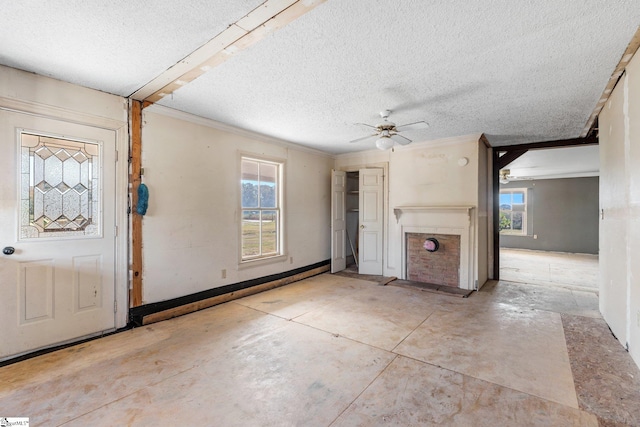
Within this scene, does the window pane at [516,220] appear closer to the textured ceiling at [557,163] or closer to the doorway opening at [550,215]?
the doorway opening at [550,215]

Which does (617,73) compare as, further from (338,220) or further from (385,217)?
(338,220)

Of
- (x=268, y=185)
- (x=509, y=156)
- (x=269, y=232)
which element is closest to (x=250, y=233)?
(x=269, y=232)

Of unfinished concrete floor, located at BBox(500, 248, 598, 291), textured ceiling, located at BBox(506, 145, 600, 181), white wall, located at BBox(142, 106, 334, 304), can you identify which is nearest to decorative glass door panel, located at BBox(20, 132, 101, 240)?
white wall, located at BBox(142, 106, 334, 304)

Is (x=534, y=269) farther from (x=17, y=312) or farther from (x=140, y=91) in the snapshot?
(x=17, y=312)

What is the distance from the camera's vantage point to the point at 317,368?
7.82 ft

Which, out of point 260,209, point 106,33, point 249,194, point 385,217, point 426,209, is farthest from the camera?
point 385,217

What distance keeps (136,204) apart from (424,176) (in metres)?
4.32

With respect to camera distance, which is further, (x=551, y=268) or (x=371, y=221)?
(x=551, y=268)

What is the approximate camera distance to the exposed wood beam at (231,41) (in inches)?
69.1

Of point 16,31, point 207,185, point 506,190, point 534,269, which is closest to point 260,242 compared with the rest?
point 207,185

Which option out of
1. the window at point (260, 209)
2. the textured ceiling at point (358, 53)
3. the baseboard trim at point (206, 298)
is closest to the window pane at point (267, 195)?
the window at point (260, 209)

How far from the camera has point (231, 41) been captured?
2105 millimetres

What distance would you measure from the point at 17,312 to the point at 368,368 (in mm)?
3000

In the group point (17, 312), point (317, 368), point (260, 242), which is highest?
point (260, 242)
